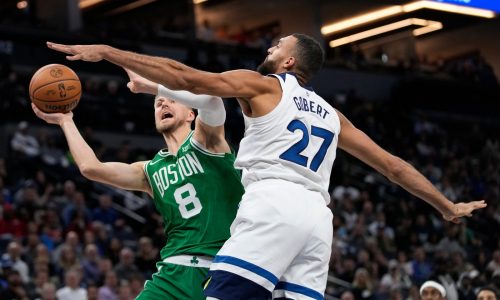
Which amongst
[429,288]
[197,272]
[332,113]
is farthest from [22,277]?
[332,113]

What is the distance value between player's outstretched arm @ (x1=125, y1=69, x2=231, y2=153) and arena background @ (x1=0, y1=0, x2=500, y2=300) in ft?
23.2

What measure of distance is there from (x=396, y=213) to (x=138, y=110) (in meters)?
6.26

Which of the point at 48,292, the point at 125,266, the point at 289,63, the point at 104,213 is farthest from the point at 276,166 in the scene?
the point at 104,213

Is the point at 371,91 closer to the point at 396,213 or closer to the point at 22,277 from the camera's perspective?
the point at 396,213

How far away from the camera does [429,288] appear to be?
418 inches

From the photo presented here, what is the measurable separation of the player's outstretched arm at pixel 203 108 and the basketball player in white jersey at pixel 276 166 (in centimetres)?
35

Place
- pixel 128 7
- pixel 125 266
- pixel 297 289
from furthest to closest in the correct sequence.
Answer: pixel 128 7 < pixel 125 266 < pixel 297 289

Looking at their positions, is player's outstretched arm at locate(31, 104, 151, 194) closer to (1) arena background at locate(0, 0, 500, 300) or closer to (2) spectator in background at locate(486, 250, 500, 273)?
(1) arena background at locate(0, 0, 500, 300)

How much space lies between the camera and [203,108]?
19.8 feet

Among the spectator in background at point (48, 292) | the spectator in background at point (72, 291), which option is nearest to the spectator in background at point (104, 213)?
the spectator in background at point (72, 291)

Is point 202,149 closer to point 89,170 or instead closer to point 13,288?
point 89,170

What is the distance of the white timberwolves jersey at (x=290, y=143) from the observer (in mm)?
5613

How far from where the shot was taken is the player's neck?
7.04m

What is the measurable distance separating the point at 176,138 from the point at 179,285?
113 centimetres
